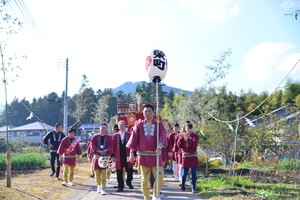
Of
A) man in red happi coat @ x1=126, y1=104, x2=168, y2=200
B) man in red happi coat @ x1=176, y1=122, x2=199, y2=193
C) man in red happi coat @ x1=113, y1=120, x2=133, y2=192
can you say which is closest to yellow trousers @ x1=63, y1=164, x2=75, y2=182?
man in red happi coat @ x1=113, y1=120, x2=133, y2=192

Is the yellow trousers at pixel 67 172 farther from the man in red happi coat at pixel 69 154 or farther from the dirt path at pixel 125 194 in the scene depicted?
the dirt path at pixel 125 194

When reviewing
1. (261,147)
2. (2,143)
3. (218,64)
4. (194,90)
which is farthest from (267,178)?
(2,143)

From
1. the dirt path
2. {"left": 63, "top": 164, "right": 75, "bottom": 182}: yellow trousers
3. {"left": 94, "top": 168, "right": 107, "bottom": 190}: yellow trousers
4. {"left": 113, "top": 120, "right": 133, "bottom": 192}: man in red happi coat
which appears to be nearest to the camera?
the dirt path

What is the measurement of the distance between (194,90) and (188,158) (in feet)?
50.2

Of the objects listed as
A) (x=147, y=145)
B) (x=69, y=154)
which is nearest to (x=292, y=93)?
(x=69, y=154)

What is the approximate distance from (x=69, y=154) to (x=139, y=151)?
3971mm

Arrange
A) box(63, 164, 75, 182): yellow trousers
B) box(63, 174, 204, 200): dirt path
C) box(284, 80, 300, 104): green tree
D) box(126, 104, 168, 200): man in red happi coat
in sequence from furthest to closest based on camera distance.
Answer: box(284, 80, 300, 104): green tree → box(63, 164, 75, 182): yellow trousers → box(63, 174, 204, 200): dirt path → box(126, 104, 168, 200): man in red happi coat

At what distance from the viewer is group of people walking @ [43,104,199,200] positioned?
Result: 6.57m

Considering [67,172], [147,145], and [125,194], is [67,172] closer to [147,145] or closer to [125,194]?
[125,194]

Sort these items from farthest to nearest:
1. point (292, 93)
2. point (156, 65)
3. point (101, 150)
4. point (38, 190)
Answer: point (292, 93) → point (101, 150) → point (38, 190) → point (156, 65)

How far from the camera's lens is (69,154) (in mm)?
9758

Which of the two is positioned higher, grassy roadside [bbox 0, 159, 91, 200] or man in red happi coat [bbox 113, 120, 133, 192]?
man in red happi coat [bbox 113, 120, 133, 192]

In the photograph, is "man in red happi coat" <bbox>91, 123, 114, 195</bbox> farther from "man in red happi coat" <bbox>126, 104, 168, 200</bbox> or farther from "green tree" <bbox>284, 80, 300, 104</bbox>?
"green tree" <bbox>284, 80, 300, 104</bbox>

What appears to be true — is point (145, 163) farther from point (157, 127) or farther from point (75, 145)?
point (75, 145)
